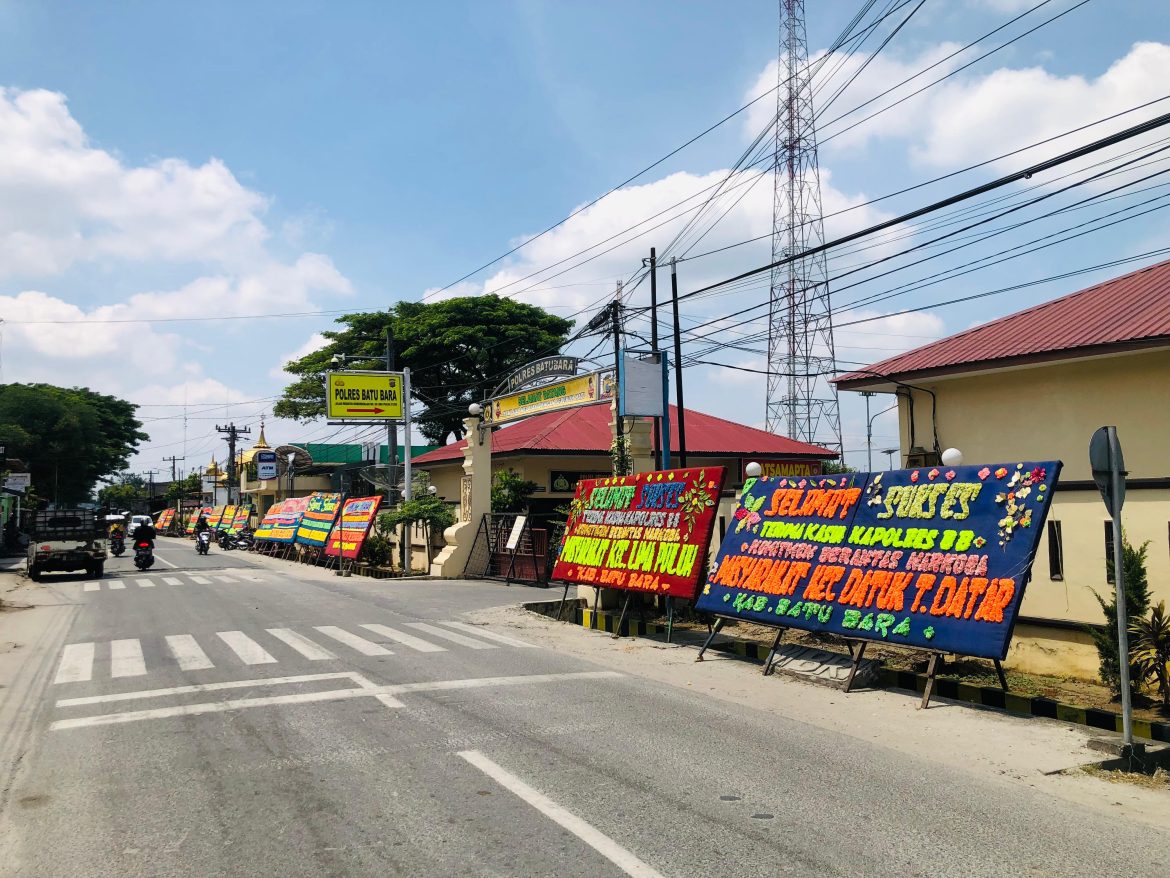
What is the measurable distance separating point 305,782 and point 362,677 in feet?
12.7

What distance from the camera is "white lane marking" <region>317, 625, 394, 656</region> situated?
11867mm

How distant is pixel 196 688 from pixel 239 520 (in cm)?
4566

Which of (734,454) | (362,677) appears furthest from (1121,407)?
(734,454)

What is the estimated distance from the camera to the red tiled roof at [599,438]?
97.8ft

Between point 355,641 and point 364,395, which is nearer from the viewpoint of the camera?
point 355,641

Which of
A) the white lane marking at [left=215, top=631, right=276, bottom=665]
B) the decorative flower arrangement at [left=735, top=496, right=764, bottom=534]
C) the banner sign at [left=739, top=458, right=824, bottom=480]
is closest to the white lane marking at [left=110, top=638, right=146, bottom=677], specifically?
the white lane marking at [left=215, top=631, right=276, bottom=665]

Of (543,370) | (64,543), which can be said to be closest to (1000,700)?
(543,370)

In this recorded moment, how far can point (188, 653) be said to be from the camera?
39.2 ft

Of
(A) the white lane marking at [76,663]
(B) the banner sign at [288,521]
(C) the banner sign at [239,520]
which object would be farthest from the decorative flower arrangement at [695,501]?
(C) the banner sign at [239,520]

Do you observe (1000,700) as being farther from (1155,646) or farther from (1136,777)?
(1136,777)

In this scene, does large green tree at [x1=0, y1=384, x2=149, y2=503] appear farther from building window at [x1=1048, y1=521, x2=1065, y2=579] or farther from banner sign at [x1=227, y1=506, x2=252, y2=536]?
building window at [x1=1048, y1=521, x2=1065, y2=579]

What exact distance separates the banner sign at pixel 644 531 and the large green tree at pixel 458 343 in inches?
1329

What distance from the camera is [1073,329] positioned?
1186 cm

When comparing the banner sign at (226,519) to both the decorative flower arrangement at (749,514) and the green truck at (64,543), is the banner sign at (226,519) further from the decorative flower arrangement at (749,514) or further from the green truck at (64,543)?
the decorative flower arrangement at (749,514)
